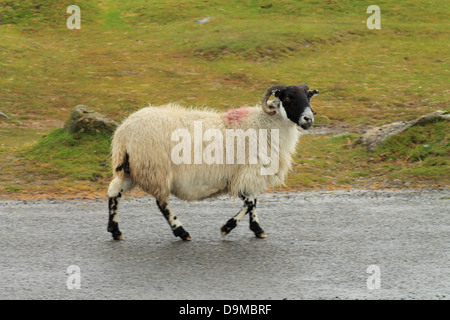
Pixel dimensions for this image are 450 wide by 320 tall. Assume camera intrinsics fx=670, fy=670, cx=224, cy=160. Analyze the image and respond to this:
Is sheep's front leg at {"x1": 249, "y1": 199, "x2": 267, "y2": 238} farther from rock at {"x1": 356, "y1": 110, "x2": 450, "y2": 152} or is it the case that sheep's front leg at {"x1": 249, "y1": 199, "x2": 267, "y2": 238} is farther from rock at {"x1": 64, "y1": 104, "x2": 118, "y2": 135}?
rock at {"x1": 64, "y1": 104, "x2": 118, "y2": 135}

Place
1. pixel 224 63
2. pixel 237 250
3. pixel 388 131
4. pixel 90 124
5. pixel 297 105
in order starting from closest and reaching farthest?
pixel 237 250 → pixel 297 105 → pixel 90 124 → pixel 388 131 → pixel 224 63

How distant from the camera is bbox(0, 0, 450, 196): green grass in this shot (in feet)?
51.0

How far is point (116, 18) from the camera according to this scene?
32188 millimetres

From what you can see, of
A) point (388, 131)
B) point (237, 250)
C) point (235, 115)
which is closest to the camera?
point (237, 250)

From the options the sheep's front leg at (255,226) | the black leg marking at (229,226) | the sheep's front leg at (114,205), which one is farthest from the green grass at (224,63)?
the sheep's front leg at (114,205)

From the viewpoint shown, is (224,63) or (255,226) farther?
(224,63)

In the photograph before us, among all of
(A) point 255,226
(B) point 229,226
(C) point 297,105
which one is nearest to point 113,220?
(B) point 229,226

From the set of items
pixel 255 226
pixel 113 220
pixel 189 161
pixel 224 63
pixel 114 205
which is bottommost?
pixel 255 226

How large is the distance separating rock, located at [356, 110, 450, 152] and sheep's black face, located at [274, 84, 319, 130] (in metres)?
5.37

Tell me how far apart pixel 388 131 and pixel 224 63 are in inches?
431

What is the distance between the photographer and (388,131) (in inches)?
582

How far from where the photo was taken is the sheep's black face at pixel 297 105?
9.30 meters

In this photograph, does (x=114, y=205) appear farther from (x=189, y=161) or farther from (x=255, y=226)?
(x=255, y=226)
